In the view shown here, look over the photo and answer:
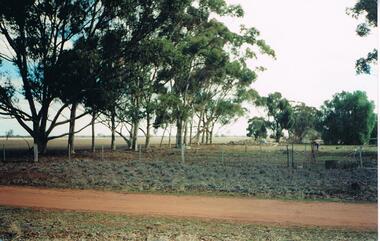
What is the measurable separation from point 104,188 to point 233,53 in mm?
15254

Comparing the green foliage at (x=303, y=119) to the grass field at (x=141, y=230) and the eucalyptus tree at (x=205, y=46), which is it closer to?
the eucalyptus tree at (x=205, y=46)

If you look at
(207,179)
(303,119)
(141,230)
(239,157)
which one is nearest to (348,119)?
(303,119)

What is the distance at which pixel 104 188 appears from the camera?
10055mm

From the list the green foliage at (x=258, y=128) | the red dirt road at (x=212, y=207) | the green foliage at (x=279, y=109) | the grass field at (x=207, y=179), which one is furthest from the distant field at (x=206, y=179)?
the green foliage at (x=258, y=128)

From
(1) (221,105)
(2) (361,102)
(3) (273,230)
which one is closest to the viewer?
(3) (273,230)

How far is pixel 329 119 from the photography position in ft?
123

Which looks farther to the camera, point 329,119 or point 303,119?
point 303,119

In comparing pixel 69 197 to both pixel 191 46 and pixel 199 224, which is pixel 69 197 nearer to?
pixel 199 224

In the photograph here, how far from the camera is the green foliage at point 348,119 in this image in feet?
107

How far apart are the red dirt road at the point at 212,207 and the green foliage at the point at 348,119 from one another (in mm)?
25465

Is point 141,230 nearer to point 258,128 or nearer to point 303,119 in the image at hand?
point 303,119

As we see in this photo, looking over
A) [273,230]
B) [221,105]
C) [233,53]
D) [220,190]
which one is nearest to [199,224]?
[273,230]

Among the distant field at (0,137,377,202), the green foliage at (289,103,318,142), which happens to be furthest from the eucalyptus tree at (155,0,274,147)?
the green foliage at (289,103,318,142)

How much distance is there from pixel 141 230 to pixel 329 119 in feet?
112
